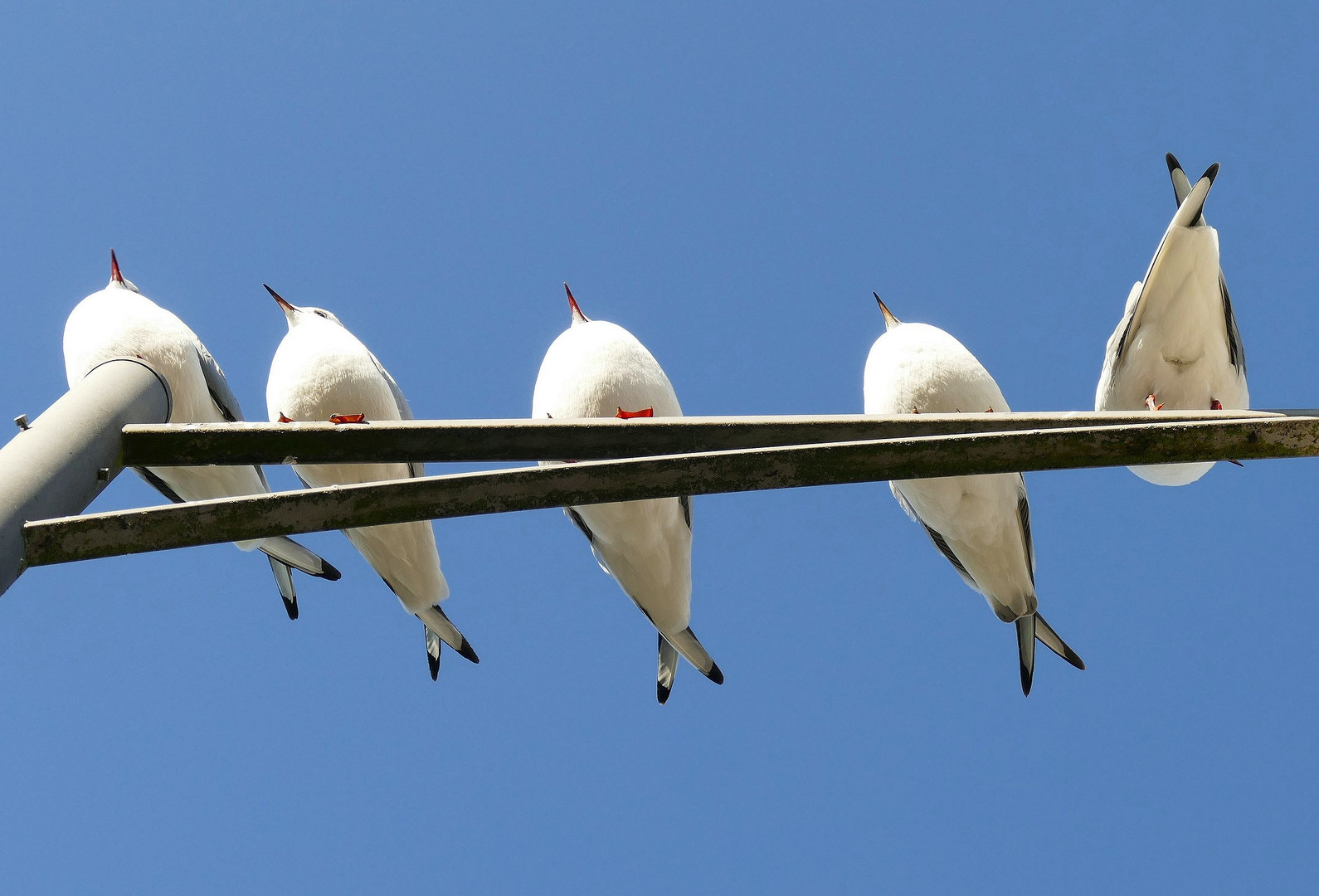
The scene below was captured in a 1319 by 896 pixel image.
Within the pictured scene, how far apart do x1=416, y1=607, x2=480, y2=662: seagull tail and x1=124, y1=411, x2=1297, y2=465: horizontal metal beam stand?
209cm

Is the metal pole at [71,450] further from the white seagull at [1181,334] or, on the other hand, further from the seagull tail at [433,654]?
the white seagull at [1181,334]

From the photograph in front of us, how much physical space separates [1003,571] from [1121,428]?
2600 millimetres

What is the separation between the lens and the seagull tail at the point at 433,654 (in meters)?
5.36

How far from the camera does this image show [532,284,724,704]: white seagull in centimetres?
511

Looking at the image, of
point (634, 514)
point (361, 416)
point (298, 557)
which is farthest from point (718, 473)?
point (298, 557)

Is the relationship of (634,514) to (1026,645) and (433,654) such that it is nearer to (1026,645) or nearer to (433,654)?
(433,654)

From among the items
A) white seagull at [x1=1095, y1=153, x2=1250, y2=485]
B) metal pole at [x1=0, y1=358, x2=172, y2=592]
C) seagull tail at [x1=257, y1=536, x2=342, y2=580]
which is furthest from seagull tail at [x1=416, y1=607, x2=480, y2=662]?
white seagull at [x1=1095, y1=153, x2=1250, y2=485]

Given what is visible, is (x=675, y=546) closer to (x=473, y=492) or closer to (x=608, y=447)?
(x=608, y=447)

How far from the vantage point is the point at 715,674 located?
17.2ft

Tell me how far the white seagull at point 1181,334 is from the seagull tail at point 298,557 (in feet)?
12.4

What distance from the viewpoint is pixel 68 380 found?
16.3 ft

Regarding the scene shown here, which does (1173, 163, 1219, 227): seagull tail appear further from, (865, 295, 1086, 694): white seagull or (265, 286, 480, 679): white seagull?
(265, 286, 480, 679): white seagull

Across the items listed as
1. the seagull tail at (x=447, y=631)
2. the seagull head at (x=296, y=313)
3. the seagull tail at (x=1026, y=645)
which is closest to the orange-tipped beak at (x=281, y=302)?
the seagull head at (x=296, y=313)

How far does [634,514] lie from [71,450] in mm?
2644
